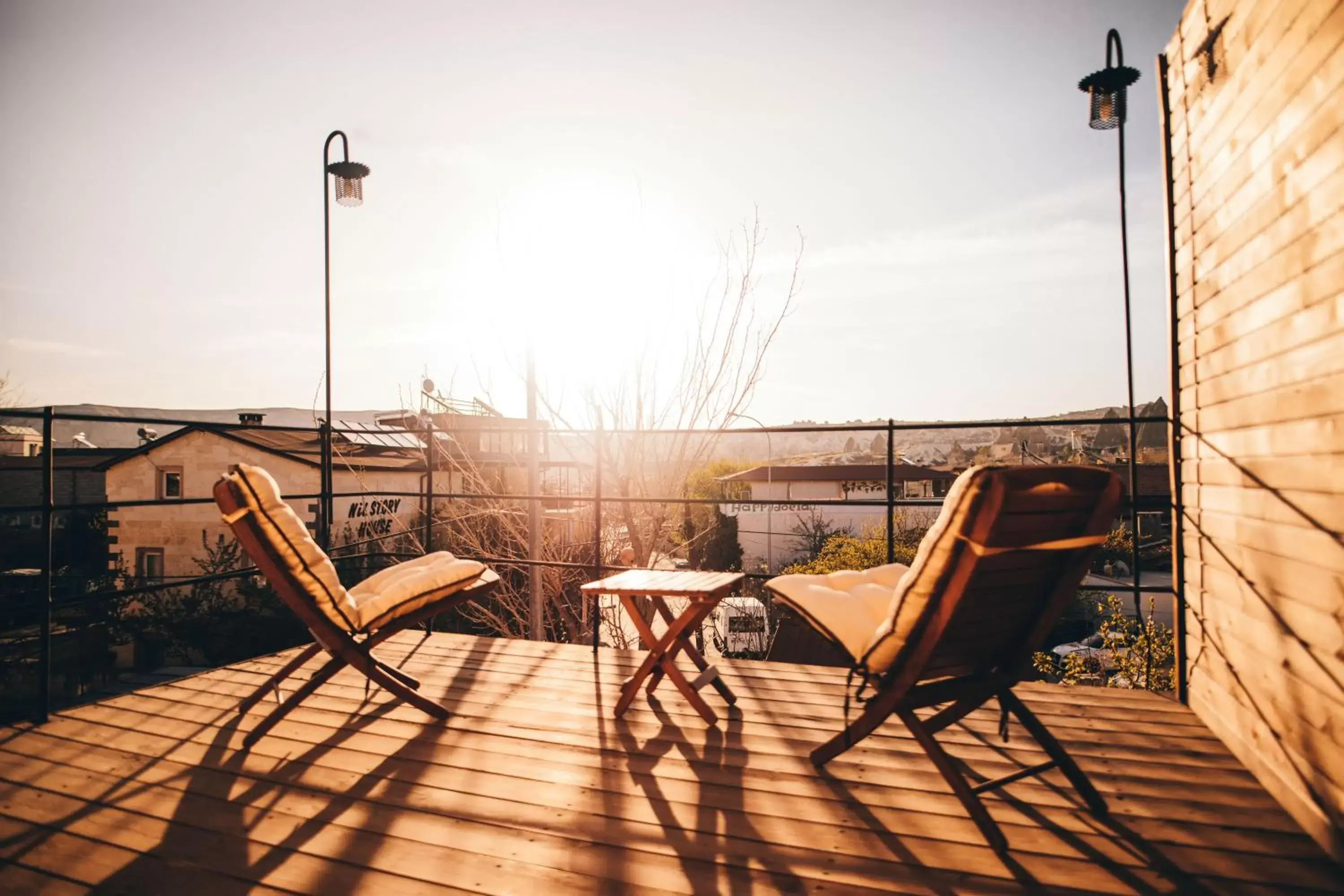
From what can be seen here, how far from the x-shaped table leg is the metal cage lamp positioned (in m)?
3.98

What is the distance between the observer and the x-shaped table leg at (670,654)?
2334mm

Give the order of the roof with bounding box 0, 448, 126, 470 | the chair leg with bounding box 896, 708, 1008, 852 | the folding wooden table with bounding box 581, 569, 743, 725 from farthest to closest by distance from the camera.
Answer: the roof with bounding box 0, 448, 126, 470
the folding wooden table with bounding box 581, 569, 743, 725
the chair leg with bounding box 896, 708, 1008, 852

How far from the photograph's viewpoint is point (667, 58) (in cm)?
665

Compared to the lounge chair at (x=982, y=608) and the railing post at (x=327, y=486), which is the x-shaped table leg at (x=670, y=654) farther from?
the railing post at (x=327, y=486)

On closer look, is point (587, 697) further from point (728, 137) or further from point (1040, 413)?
point (728, 137)

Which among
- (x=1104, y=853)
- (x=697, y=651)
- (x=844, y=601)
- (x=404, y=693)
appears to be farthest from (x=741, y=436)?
(x=1104, y=853)

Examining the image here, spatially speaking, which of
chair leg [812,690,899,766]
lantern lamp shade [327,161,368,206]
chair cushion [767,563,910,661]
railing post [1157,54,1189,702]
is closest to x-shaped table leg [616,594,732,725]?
chair cushion [767,563,910,661]

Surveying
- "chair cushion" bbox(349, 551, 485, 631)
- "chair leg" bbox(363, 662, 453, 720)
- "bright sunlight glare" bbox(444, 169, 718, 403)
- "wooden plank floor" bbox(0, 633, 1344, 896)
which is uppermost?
"bright sunlight glare" bbox(444, 169, 718, 403)

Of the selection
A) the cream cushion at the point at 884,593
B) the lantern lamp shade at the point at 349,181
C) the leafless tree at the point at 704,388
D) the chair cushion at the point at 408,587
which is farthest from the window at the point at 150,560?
the cream cushion at the point at 884,593

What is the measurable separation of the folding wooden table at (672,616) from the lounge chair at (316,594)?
627 mm

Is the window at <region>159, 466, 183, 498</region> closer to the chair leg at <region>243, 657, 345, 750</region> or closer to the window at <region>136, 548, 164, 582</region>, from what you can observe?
the window at <region>136, 548, 164, 582</region>

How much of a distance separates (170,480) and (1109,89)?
23.4 m

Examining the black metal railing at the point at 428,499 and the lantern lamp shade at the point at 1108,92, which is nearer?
the black metal railing at the point at 428,499

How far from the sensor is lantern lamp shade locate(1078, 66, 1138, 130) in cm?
402
